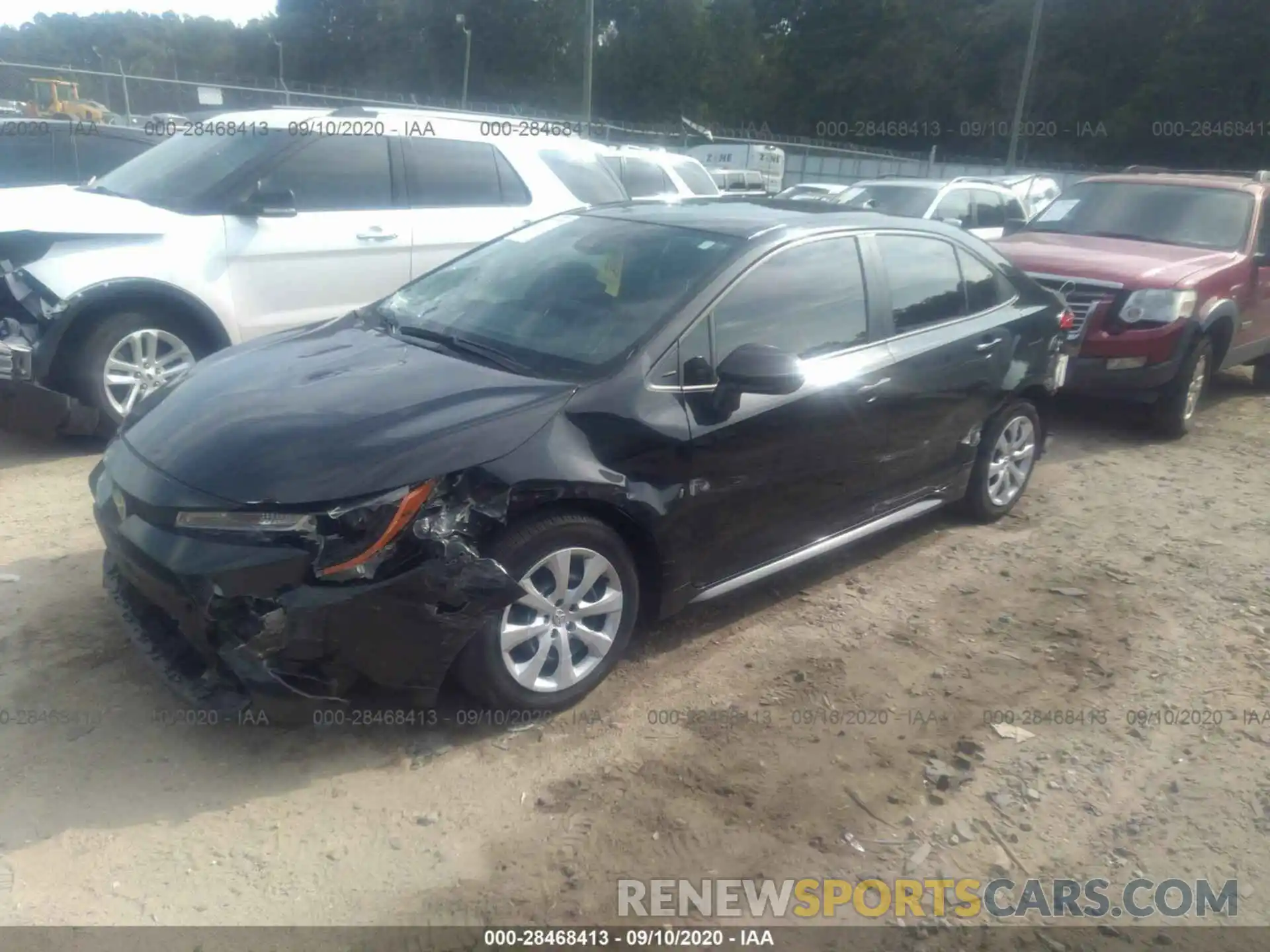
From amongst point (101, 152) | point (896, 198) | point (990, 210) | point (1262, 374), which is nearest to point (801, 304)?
point (1262, 374)

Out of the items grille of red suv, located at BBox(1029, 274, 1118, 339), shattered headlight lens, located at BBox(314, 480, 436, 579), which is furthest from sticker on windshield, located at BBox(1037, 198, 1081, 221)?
shattered headlight lens, located at BBox(314, 480, 436, 579)

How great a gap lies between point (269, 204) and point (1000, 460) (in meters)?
4.49

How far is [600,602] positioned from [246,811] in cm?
129

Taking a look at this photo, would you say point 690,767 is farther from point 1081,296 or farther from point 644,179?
point 644,179

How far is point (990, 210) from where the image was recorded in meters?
13.6

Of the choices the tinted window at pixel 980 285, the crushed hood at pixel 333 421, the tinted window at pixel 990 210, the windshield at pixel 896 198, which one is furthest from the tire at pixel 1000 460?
the tinted window at pixel 990 210

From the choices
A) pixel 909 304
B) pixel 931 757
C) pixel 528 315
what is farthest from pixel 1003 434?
pixel 528 315

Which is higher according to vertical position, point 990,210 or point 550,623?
point 990,210

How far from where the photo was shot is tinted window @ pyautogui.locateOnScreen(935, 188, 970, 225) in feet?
42.1

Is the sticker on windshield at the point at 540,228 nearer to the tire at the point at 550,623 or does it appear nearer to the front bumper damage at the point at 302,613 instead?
the tire at the point at 550,623

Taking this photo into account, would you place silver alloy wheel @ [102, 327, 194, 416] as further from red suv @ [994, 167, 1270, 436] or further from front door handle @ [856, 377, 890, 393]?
red suv @ [994, 167, 1270, 436]

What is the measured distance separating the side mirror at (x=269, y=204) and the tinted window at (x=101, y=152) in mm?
4432

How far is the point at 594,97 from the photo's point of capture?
2456 inches

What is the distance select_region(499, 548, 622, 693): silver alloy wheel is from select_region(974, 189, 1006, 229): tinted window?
37.0ft
